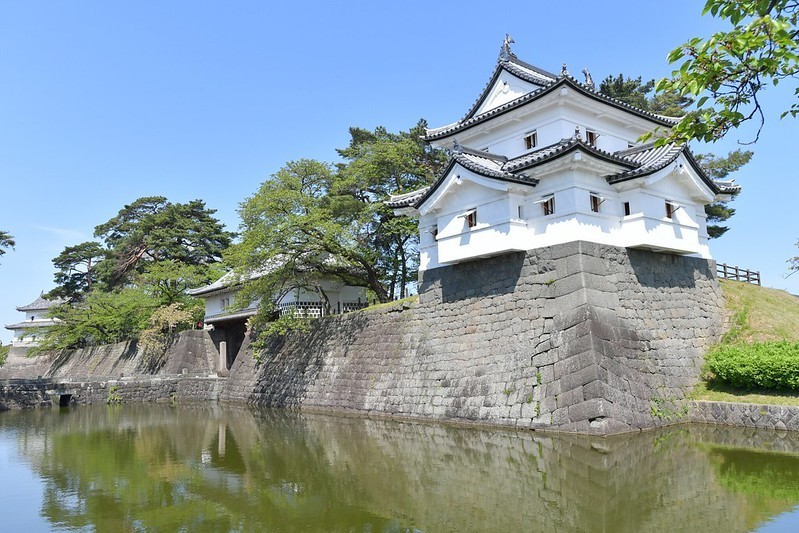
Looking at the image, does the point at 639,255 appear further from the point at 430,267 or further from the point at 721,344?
the point at 430,267

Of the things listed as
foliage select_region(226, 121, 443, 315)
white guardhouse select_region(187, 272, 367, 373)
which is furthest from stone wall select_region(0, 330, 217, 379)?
foliage select_region(226, 121, 443, 315)

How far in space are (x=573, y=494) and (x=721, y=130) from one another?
5.34 metres

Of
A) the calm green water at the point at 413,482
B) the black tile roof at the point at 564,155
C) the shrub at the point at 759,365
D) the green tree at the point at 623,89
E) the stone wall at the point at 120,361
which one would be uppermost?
the green tree at the point at 623,89

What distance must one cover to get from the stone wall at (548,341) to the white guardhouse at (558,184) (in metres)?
0.59

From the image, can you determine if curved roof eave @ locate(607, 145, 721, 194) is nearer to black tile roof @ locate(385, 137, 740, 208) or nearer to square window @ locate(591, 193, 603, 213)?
black tile roof @ locate(385, 137, 740, 208)

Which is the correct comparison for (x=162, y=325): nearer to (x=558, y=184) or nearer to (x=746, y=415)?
(x=558, y=184)

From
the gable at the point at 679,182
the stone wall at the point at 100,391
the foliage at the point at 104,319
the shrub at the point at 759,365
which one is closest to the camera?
the shrub at the point at 759,365

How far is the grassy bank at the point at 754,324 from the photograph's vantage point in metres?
12.2

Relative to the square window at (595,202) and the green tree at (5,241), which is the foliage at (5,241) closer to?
the green tree at (5,241)

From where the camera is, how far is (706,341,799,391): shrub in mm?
11609

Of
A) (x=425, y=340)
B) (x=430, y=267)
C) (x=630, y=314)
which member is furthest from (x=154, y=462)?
(x=630, y=314)

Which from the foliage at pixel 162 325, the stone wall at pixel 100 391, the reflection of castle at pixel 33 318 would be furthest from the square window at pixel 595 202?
the reflection of castle at pixel 33 318

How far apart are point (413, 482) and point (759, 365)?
27.1ft

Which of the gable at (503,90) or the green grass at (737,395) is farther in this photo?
the gable at (503,90)
